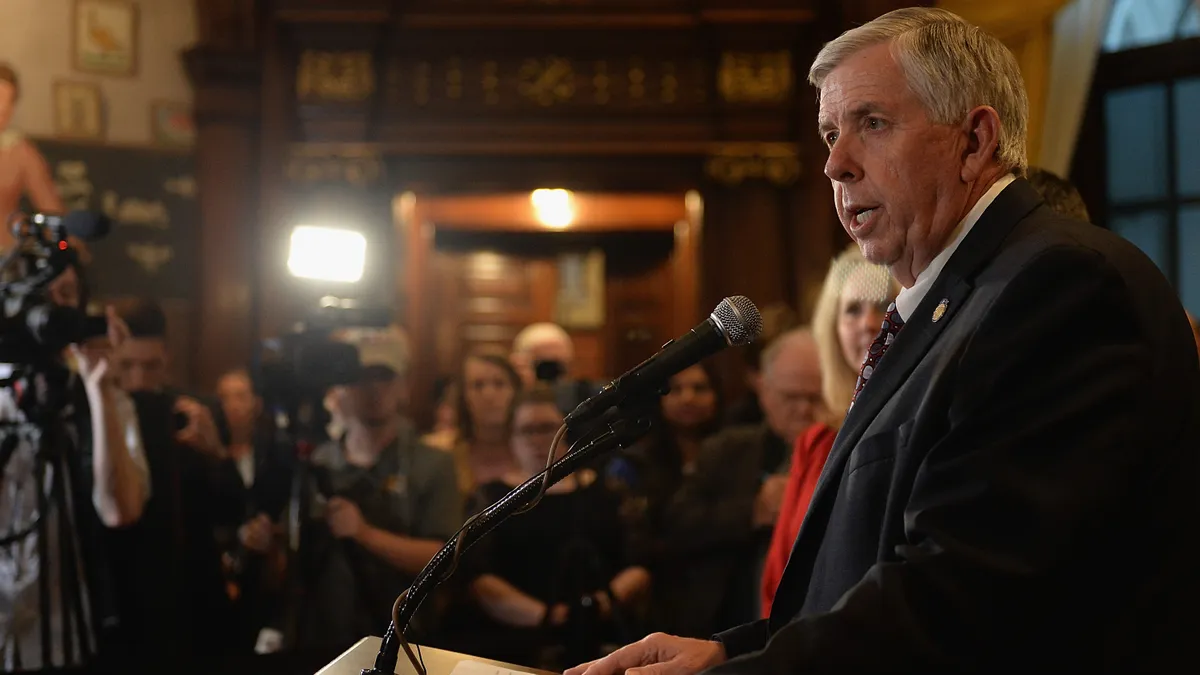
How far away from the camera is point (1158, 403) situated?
1.16m

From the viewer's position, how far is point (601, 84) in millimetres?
6543

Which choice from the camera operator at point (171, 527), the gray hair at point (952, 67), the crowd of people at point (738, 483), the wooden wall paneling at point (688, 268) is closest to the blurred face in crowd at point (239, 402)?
the crowd of people at point (738, 483)

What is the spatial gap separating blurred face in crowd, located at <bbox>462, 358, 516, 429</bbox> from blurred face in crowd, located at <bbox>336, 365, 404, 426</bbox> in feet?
1.02

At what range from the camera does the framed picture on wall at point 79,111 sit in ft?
20.1

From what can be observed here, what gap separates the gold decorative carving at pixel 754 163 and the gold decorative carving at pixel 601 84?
Answer: 0.70m

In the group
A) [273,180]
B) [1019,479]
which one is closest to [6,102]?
[273,180]

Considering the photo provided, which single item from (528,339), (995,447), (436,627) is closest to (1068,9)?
(528,339)

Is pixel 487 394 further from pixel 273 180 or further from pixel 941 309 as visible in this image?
pixel 273 180

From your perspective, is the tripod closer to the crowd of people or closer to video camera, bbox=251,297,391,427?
the crowd of people

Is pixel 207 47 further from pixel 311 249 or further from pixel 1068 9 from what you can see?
pixel 1068 9

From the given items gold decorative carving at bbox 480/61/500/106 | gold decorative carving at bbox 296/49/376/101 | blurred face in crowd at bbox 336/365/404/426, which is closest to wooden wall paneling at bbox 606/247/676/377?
gold decorative carving at bbox 480/61/500/106

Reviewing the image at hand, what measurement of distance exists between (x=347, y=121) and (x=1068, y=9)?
151 inches

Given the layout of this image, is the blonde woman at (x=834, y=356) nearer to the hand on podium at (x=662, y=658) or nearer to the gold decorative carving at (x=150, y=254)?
the hand on podium at (x=662, y=658)

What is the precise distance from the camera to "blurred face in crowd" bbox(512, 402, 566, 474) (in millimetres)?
3568
